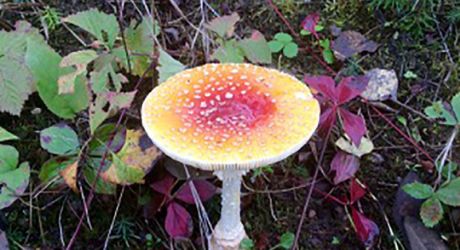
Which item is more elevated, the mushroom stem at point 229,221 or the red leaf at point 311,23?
the red leaf at point 311,23

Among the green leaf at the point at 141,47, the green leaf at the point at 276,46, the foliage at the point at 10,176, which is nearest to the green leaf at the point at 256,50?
the green leaf at the point at 276,46

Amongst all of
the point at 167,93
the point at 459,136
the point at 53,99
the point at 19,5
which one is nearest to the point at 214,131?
the point at 167,93

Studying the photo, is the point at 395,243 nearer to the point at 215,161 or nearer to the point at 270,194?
the point at 270,194

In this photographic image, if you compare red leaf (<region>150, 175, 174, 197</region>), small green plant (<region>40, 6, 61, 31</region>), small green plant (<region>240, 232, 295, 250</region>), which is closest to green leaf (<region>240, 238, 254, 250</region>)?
small green plant (<region>240, 232, 295, 250</region>)

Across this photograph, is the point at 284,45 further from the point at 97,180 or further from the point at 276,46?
the point at 97,180

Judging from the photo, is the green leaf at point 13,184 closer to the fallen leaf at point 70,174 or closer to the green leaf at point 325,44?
the fallen leaf at point 70,174

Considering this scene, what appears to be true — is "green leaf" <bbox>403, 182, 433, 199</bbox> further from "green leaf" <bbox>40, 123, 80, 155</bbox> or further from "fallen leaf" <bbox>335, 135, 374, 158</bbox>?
"green leaf" <bbox>40, 123, 80, 155</bbox>
